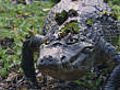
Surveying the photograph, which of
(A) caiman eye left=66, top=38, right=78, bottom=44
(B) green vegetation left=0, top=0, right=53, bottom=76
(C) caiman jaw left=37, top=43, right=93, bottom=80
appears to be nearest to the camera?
(C) caiman jaw left=37, top=43, right=93, bottom=80

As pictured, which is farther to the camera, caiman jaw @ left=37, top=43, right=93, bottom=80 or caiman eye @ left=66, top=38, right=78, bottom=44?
caiman eye @ left=66, top=38, right=78, bottom=44

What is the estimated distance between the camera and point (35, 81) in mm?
4152

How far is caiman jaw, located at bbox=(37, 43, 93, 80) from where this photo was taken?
296 centimetres

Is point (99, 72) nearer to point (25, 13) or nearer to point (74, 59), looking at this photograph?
point (74, 59)

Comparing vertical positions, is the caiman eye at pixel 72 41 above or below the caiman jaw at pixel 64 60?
above

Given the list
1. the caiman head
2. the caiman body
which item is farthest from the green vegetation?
the caiman head

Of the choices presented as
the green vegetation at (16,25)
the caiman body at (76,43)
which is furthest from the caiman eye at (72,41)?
the green vegetation at (16,25)

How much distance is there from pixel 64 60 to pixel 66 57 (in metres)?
0.06

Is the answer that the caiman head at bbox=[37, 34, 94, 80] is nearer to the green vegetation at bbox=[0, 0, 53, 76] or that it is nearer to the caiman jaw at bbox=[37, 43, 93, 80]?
the caiman jaw at bbox=[37, 43, 93, 80]

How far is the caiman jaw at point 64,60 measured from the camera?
9.71 ft

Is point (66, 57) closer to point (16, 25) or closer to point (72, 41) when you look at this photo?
point (72, 41)

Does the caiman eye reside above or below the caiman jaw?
above

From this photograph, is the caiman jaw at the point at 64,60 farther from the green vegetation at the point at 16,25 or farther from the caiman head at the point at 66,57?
the green vegetation at the point at 16,25


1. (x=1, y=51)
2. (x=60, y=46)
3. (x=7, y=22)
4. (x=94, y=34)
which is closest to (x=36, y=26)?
(x=7, y=22)
